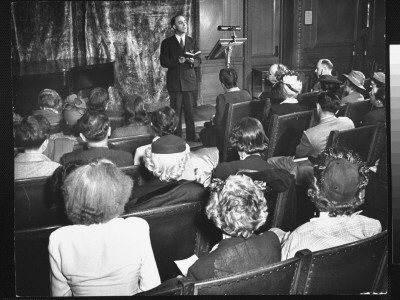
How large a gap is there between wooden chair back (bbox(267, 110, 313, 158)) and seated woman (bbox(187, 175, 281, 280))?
163 cm

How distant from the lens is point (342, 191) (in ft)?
7.94

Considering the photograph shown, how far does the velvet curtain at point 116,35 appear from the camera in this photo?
6328mm

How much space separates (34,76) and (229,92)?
231cm

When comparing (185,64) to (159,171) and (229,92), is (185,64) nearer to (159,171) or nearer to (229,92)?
(229,92)

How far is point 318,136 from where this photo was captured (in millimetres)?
3809

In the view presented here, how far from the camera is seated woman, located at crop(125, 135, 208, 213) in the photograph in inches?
105

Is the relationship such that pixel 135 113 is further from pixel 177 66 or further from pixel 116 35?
pixel 116 35

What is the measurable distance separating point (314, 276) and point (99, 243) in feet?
3.02

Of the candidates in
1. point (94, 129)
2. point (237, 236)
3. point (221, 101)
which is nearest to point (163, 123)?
point (94, 129)

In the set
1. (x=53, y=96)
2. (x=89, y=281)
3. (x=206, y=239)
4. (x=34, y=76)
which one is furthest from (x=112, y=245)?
(x=34, y=76)

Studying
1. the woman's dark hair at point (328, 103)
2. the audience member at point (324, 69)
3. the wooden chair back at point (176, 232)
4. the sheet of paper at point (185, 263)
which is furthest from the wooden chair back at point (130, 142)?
the audience member at point (324, 69)

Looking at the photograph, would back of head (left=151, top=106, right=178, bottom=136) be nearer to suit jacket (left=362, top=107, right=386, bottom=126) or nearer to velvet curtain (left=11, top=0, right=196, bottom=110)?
suit jacket (left=362, top=107, right=386, bottom=126)

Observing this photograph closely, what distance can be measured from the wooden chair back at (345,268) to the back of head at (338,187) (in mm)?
231

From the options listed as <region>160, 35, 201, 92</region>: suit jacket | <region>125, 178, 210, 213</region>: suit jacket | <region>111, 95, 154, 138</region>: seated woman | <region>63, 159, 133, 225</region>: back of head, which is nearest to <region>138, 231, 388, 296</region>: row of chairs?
<region>63, 159, 133, 225</region>: back of head
